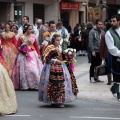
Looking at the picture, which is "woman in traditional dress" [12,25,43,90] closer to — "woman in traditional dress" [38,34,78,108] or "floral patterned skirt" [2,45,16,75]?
"floral patterned skirt" [2,45,16,75]

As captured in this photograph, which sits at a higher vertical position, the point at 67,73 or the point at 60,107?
the point at 67,73

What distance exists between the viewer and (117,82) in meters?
11.2

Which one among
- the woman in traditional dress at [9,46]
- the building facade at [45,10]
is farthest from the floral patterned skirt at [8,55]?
the building facade at [45,10]

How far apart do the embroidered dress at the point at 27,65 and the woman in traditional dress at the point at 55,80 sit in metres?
2.85

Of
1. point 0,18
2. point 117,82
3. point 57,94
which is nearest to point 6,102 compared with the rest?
point 57,94

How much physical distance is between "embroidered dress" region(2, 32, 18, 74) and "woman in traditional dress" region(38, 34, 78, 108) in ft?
14.1

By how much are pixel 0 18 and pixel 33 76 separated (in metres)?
18.1

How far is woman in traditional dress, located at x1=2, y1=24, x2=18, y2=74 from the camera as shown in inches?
590

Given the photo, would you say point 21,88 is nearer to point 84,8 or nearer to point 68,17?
point 68,17

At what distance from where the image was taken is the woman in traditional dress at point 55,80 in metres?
10.7

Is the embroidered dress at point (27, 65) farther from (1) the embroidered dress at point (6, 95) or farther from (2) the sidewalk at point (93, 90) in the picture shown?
(1) the embroidered dress at point (6, 95)

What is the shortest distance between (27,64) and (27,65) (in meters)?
0.03

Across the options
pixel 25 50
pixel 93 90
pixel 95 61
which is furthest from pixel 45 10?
pixel 93 90

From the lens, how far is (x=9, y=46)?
594 inches
